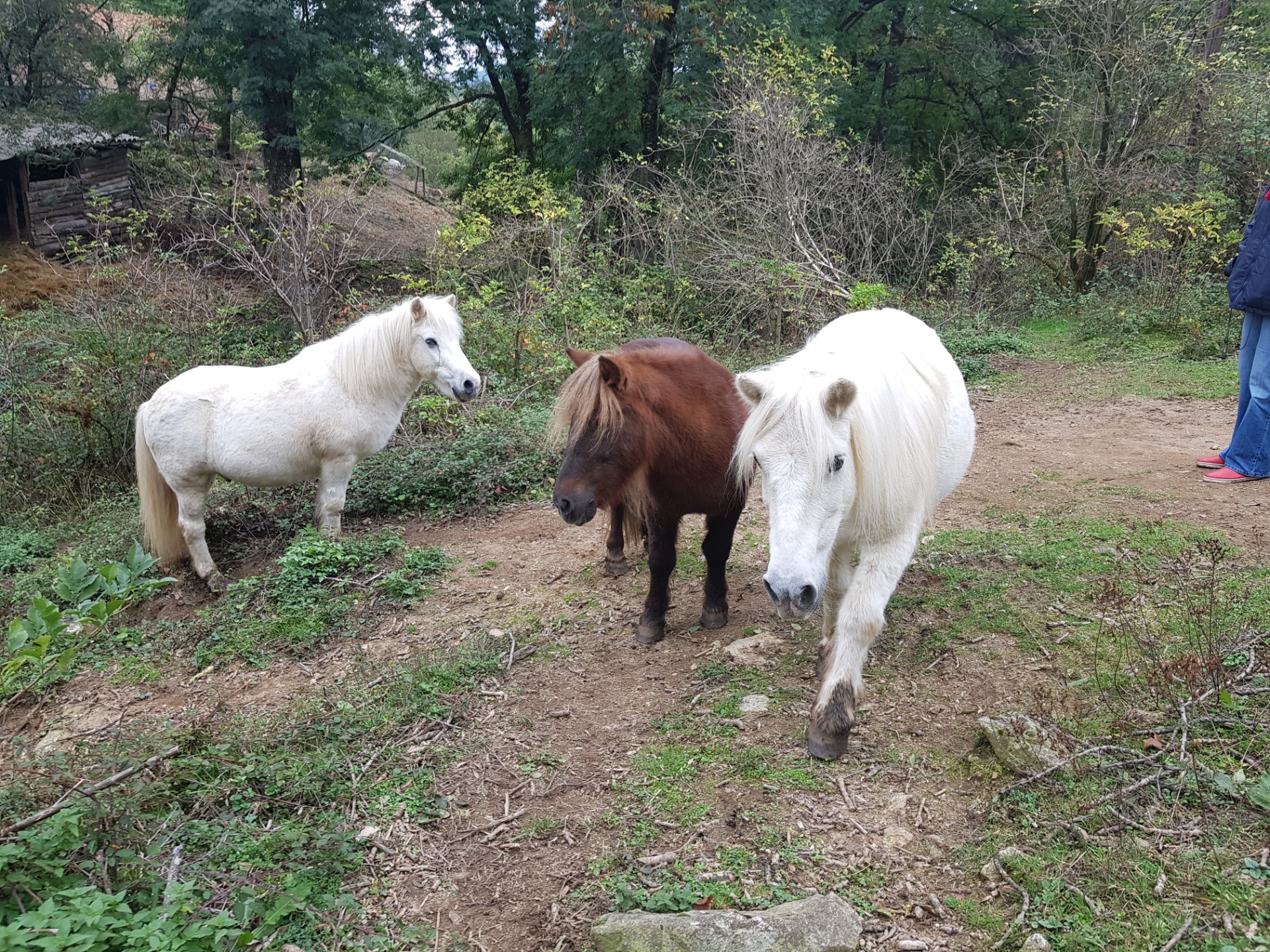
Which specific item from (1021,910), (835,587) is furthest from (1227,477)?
(1021,910)

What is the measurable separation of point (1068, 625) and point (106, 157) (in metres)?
20.9

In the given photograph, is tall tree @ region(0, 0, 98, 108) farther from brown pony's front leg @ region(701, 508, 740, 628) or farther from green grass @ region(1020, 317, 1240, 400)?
green grass @ region(1020, 317, 1240, 400)

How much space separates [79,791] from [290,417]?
11.5ft

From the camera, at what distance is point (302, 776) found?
3.07 metres

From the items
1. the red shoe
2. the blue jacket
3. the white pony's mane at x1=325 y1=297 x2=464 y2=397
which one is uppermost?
the blue jacket

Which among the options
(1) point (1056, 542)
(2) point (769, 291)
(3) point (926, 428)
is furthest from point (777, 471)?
(2) point (769, 291)

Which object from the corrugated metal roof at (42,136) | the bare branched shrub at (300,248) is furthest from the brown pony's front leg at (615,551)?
the corrugated metal roof at (42,136)

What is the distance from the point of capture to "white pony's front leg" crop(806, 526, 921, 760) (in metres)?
3.09

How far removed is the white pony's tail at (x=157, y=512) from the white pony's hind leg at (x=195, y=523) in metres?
0.16

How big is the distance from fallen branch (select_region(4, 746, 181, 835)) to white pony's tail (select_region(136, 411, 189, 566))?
135 inches

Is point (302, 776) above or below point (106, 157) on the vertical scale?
below

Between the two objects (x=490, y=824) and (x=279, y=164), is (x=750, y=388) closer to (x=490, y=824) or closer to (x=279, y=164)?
(x=490, y=824)

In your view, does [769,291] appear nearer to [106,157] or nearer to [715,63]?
[715,63]

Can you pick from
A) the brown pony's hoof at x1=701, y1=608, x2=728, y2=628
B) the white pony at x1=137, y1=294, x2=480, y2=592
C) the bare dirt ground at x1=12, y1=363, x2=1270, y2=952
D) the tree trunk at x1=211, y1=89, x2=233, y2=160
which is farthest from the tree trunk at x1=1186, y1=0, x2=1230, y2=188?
the tree trunk at x1=211, y1=89, x2=233, y2=160
